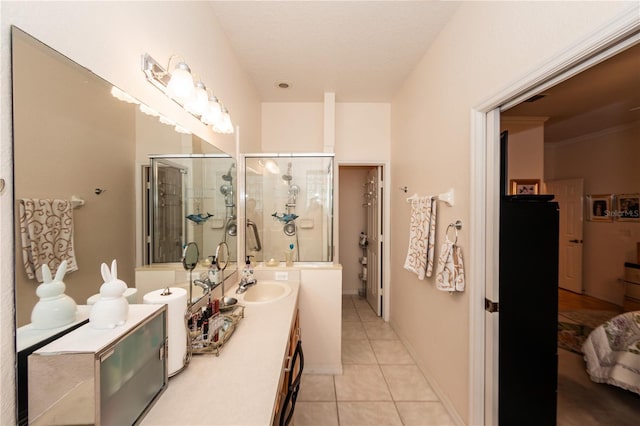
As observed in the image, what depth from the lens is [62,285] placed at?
653mm

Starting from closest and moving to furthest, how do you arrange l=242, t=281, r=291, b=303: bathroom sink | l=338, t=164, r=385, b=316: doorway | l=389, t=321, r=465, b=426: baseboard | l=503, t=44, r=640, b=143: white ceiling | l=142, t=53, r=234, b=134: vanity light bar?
l=142, t=53, r=234, b=134: vanity light bar < l=389, t=321, r=465, b=426: baseboard < l=503, t=44, r=640, b=143: white ceiling < l=242, t=281, r=291, b=303: bathroom sink < l=338, t=164, r=385, b=316: doorway

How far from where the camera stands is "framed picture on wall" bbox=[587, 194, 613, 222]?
225 cm

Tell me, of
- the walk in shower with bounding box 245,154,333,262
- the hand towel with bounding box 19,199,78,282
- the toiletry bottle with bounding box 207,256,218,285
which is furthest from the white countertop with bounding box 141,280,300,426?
the walk in shower with bounding box 245,154,333,262

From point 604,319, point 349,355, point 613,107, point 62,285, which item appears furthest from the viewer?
A: point 349,355

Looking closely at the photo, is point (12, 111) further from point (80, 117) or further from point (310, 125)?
point (310, 125)

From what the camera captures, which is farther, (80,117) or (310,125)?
(310,125)

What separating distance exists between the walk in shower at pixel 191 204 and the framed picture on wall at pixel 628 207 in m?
2.92

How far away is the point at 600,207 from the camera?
2.37m

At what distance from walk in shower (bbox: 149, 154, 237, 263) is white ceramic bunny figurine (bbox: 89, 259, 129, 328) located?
36cm

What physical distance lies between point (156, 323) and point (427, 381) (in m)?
2.23

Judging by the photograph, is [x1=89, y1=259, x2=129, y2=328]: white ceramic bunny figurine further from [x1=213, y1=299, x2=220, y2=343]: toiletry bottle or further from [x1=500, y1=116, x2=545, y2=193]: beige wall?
[x1=500, y1=116, x2=545, y2=193]: beige wall

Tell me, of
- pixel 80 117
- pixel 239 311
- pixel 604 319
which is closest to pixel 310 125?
pixel 239 311

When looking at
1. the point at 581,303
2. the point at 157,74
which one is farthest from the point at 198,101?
the point at 581,303

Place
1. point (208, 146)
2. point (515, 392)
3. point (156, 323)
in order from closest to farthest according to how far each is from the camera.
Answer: point (156, 323), point (515, 392), point (208, 146)
